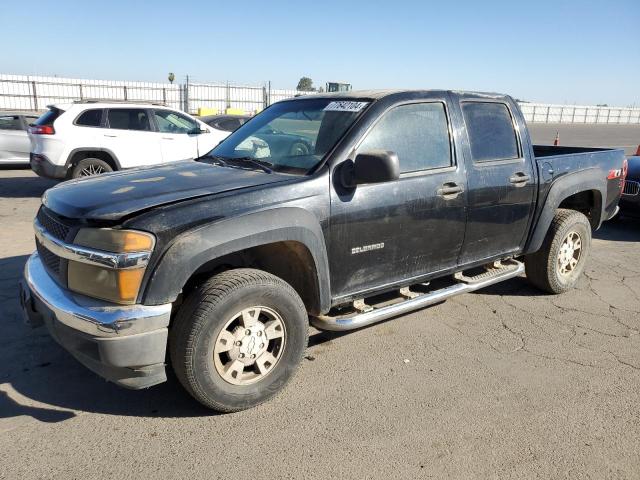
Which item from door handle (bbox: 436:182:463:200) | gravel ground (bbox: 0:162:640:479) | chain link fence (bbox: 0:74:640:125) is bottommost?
gravel ground (bbox: 0:162:640:479)

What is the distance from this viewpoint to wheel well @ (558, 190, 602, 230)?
17.6 ft

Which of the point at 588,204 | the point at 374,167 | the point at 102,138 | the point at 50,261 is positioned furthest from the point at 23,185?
the point at 588,204

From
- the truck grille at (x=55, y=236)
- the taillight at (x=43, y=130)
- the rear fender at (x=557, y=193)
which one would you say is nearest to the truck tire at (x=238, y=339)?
the truck grille at (x=55, y=236)

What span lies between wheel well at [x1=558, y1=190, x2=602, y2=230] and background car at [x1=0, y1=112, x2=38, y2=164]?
445 inches

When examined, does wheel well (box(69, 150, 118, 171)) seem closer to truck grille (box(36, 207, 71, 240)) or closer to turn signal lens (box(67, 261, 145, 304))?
truck grille (box(36, 207, 71, 240))

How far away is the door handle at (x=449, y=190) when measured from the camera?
381 cm

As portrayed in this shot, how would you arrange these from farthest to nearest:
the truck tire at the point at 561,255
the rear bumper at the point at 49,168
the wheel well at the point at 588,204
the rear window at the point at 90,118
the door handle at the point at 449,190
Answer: the rear window at the point at 90,118 → the rear bumper at the point at 49,168 → the wheel well at the point at 588,204 → the truck tire at the point at 561,255 → the door handle at the point at 449,190

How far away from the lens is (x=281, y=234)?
305 centimetres

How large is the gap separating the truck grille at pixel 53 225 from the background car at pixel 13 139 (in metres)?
9.94

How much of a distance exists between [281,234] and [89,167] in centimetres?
738

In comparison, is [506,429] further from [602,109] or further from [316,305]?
[602,109]

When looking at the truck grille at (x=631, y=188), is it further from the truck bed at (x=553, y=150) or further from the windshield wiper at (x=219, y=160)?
the windshield wiper at (x=219, y=160)

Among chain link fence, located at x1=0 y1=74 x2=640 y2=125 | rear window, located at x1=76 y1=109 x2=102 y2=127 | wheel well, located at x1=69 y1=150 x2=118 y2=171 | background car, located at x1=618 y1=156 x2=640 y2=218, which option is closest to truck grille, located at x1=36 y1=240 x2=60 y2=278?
wheel well, located at x1=69 y1=150 x2=118 y2=171

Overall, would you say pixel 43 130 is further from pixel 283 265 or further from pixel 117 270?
pixel 117 270
